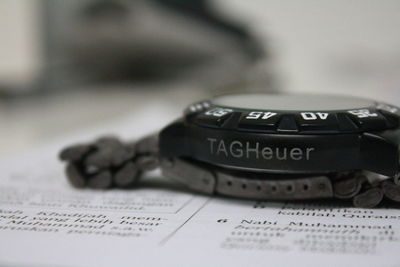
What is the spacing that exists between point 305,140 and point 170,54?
137cm

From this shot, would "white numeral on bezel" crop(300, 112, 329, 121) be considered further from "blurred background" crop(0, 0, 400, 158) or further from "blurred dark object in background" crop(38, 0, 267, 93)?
"blurred dark object in background" crop(38, 0, 267, 93)

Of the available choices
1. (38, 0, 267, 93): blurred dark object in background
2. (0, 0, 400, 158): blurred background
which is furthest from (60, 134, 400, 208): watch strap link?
(38, 0, 267, 93): blurred dark object in background

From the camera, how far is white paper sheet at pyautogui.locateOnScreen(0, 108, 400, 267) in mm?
421

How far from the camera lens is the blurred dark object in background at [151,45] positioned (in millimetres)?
1643

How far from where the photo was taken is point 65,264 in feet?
1.35

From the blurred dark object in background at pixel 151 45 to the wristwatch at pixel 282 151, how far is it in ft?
3.31

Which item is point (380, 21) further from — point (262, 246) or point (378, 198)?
point (262, 246)

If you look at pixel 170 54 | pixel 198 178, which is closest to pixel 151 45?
pixel 170 54

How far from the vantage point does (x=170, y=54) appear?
186 cm

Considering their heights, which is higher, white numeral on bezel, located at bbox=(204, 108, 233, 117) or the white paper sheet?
white numeral on bezel, located at bbox=(204, 108, 233, 117)

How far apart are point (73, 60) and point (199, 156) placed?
143cm

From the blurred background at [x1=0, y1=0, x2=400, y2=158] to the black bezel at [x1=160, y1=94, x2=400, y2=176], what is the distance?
805 mm

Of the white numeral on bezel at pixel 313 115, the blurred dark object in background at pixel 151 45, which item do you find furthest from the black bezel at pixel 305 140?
the blurred dark object in background at pixel 151 45

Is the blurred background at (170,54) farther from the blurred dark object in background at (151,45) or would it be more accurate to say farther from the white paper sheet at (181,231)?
the white paper sheet at (181,231)
